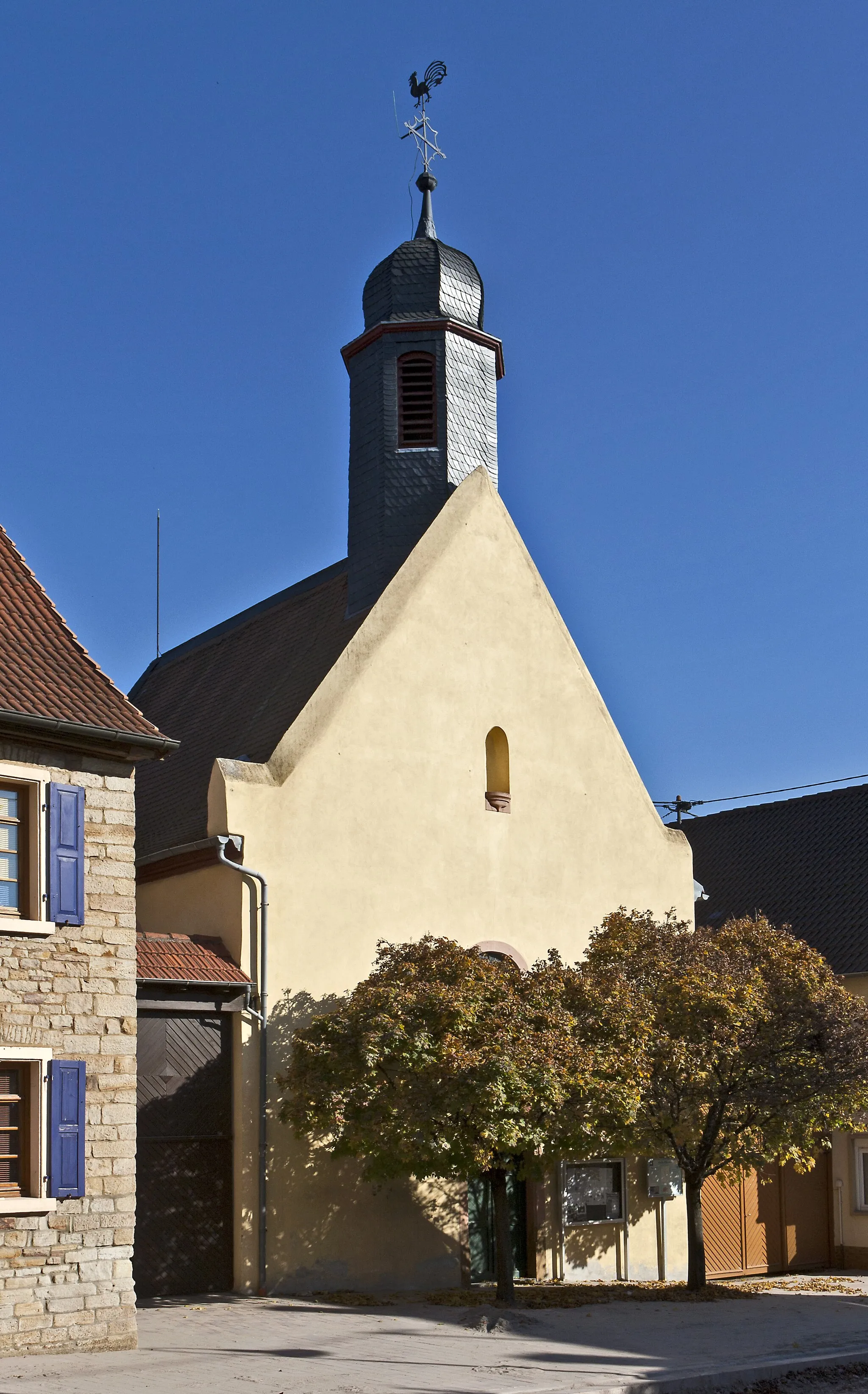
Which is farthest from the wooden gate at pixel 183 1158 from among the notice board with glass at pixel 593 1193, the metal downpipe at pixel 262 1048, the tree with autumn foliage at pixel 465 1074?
the notice board with glass at pixel 593 1193

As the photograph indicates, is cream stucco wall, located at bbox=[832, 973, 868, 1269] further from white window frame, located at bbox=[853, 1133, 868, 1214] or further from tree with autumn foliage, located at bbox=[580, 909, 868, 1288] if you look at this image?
tree with autumn foliage, located at bbox=[580, 909, 868, 1288]

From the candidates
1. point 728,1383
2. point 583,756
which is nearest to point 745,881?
point 583,756

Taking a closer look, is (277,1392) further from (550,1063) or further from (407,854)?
(407,854)

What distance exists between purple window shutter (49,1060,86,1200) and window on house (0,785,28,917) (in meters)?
1.59

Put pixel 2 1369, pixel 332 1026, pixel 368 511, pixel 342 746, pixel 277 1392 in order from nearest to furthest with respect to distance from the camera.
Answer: pixel 277 1392, pixel 2 1369, pixel 332 1026, pixel 342 746, pixel 368 511

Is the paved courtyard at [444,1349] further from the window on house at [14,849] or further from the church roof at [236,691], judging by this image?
the church roof at [236,691]

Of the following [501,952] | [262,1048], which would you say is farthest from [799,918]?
[262,1048]

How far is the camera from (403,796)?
21.8m

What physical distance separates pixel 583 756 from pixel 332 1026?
7339 mm

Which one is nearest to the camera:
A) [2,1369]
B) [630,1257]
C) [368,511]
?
[2,1369]

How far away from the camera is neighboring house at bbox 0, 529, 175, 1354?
15.0 metres

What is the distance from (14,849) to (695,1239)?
10676 millimetres

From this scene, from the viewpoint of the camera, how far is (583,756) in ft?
79.8

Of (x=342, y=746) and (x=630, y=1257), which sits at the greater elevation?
(x=342, y=746)
